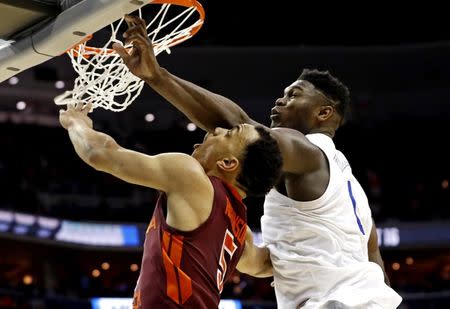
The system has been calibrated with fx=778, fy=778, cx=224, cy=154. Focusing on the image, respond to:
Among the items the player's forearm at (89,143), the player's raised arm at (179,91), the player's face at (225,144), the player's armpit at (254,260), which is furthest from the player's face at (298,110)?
the player's forearm at (89,143)

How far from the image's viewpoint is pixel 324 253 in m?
3.09

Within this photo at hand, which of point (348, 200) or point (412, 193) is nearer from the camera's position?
point (348, 200)

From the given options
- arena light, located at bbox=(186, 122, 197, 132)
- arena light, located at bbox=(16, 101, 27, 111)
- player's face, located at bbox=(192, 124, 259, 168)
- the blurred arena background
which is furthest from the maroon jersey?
arena light, located at bbox=(186, 122, 197, 132)

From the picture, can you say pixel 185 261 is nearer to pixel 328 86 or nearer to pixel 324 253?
pixel 324 253

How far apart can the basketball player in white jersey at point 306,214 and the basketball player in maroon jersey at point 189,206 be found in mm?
252

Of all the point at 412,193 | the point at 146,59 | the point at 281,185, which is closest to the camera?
the point at 146,59

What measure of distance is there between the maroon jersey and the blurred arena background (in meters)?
9.81

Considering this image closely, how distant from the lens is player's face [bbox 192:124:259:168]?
2.71 m

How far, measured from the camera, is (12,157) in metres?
13.2

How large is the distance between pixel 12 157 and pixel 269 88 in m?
4.70

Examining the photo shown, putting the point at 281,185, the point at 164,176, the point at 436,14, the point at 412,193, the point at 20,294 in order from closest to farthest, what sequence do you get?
1. the point at 164,176
2. the point at 281,185
3. the point at 20,294
4. the point at 436,14
5. the point at 412,193

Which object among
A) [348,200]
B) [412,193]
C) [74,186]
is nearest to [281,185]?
[348,200]

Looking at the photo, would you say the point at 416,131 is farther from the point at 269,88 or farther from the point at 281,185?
the point at 281,185

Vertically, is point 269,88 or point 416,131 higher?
point 269,88
